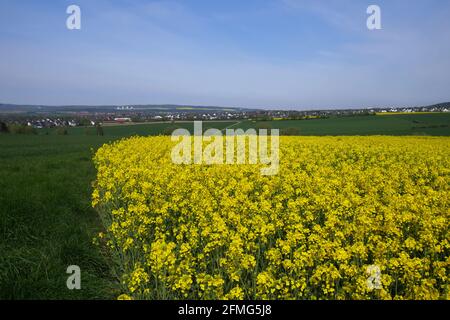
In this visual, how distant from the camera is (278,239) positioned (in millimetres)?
5230

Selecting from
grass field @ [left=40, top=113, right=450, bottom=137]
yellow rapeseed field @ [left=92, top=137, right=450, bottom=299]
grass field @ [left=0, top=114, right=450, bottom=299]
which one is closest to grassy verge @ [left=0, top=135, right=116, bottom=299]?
grass field @ [left=0, top=114, right=450, bottom=299]

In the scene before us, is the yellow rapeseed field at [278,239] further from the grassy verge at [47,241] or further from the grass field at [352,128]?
the grass field at [352,128]

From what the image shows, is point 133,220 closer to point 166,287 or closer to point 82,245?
point 82,245

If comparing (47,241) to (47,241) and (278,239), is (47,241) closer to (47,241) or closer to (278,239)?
(47,241)

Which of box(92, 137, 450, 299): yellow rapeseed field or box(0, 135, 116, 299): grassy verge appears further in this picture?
box(0, 135, 116, 299): grassy verge

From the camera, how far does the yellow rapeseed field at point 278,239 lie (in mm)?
4500

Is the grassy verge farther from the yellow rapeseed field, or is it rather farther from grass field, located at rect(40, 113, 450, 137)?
grass field, located at rect(40, 113, 450, 137)

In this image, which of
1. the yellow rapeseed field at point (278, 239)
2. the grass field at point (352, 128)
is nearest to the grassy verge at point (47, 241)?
the yellow rapeseed field at point (278, 239)

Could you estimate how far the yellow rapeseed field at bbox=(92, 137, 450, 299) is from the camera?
4500mm

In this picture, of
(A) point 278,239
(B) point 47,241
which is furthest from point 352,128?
(B) point 47,241

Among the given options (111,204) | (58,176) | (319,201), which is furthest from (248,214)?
(58,176)

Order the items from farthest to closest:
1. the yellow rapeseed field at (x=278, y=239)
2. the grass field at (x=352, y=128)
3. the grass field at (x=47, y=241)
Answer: the grass field at (x=352, y=128), the grass field at (x=47, y=241), the yellow rapeseed field at (x=278, y=239)
